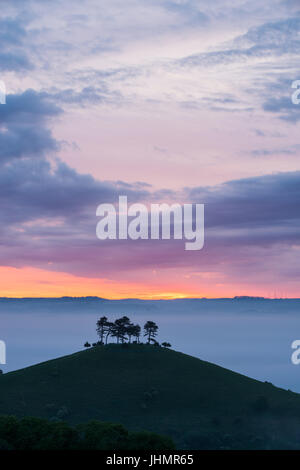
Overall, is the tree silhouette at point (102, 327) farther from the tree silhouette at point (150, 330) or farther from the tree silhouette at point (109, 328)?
the tree silhouette at point (150, 330)

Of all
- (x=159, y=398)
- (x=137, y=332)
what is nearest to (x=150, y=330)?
(x=137, y=332)

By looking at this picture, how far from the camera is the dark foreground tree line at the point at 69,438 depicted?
7956 centimetres

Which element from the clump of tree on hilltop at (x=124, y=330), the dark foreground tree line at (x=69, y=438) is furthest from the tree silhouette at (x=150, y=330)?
the dark foreground tree line at (x=69, y=438)

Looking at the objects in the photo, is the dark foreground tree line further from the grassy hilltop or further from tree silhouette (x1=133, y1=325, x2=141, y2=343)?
tree silhouette (x1=133, y1=325, x2=141, y2=343)

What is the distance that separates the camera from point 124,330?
175750 millimetres

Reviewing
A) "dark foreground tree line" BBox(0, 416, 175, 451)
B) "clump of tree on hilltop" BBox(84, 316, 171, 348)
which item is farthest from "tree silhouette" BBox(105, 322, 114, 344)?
"dark foreground tree line" BBox(0, 416, 175, 451)

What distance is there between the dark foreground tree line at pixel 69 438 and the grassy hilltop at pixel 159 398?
38.6 meters

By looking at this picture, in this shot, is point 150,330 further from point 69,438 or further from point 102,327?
point 69,438

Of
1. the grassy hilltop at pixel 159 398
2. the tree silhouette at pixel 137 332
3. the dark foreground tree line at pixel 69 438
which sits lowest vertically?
the dark foreground tree line at pixel 69 438

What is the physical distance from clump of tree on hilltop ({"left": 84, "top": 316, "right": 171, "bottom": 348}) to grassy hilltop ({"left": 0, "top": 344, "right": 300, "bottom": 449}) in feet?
17.3

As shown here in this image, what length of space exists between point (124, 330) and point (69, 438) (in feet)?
309
